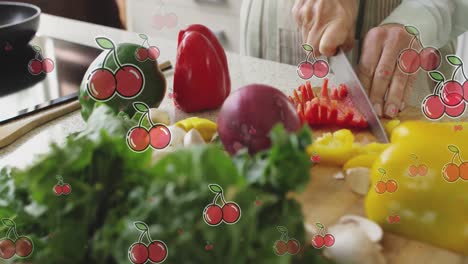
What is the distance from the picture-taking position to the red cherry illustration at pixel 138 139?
0.27m

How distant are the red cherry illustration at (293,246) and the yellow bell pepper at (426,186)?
0.30 ft

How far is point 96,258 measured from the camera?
24cm

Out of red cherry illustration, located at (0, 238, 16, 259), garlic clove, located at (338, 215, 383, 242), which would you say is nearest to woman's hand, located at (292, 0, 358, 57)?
garlic clove, located at (338, 215, 383, 242)

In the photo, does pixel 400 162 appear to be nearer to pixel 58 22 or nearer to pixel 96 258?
pixel 96 258

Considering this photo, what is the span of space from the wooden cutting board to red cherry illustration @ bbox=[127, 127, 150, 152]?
0.09m

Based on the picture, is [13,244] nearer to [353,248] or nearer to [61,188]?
[61,188]

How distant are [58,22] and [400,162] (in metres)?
0.63

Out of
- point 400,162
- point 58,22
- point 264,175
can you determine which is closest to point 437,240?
point 400,162

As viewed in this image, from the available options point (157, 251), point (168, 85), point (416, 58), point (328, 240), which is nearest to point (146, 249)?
point (157, 251)

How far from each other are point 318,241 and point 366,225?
5cm

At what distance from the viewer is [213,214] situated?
0.22 meters

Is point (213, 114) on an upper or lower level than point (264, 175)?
lower

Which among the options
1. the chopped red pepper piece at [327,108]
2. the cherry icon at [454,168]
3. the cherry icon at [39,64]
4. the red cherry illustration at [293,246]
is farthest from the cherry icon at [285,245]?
the cherry icon at [39,64]

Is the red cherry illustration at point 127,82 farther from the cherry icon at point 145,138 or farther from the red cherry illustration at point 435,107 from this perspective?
the red cherry illustration at point 435,107
